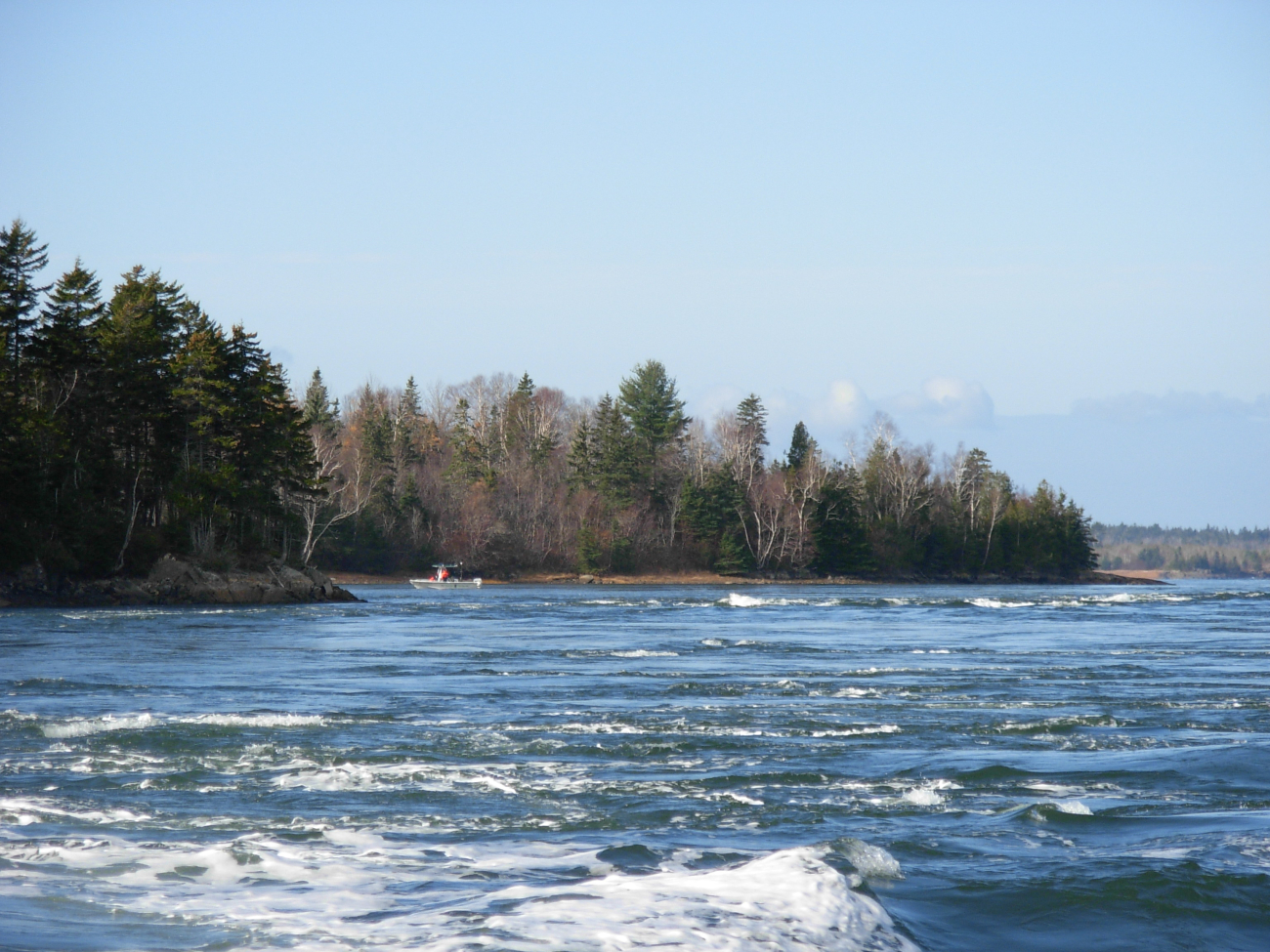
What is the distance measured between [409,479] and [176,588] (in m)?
42.6

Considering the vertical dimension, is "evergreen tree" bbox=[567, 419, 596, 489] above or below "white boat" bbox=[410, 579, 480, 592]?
above

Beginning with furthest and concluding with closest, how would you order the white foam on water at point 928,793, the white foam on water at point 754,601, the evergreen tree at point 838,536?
1. the evergreen tree at point 838,536
2. the white foam on water at point 754,601
3. the white foam on water at point 928,793

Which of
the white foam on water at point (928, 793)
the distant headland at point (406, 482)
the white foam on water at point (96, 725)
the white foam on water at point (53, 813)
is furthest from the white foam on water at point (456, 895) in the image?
the distant headland at point (406, 482)

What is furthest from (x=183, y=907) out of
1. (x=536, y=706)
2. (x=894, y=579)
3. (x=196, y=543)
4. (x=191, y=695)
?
(x=894, y=579)

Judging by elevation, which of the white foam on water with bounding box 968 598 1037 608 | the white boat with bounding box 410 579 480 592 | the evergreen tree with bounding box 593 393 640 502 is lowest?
the white boat with bounding box 410 579 480 592

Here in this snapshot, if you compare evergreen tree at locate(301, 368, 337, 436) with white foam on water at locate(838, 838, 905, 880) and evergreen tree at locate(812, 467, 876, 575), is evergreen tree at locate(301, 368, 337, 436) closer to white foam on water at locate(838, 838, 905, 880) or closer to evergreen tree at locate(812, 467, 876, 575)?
evergreen tree at locate(812, 467, 876, 575)

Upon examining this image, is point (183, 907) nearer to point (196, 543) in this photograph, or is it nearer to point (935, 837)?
point (935, 837)

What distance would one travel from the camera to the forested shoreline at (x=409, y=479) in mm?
44125

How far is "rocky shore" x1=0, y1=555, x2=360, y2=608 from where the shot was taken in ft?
132

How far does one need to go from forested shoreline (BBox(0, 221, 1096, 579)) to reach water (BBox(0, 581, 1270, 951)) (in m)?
25.9

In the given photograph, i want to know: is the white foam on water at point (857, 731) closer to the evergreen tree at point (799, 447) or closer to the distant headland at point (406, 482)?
the distant headland at point (406, 482)

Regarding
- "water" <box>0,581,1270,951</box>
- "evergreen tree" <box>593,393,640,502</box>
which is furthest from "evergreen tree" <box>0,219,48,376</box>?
"evergreen tree" <box>593,393,640,502</box>

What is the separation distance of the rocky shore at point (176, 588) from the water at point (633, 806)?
69.9 ft

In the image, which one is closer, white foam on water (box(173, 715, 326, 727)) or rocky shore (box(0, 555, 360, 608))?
white foam on water (box(173, 715, 326, 727))
